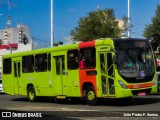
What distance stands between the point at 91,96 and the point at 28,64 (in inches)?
245

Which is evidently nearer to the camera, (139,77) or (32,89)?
(139,77)

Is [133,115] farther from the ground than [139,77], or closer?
closer

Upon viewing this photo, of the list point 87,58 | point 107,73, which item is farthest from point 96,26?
point 107,73

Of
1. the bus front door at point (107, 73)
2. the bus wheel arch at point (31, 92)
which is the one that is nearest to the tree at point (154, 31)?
the bus wheel arch at point (31, 92)

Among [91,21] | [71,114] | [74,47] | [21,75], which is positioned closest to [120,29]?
[91,21]

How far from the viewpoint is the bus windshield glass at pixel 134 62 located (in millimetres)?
20031

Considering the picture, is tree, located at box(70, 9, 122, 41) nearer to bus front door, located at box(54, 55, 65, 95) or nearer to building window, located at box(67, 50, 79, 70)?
bus front door, located at box(54, 55, 65, 95)

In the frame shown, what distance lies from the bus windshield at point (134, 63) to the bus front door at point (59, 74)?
158 inches

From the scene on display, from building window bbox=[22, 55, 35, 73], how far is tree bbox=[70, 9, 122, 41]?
16.6m

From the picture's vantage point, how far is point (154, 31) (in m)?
37.9

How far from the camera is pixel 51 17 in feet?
146

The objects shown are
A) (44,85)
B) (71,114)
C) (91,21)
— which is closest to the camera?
(71,114)

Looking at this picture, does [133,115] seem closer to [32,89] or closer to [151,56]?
[151,56]

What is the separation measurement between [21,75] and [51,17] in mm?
18172
